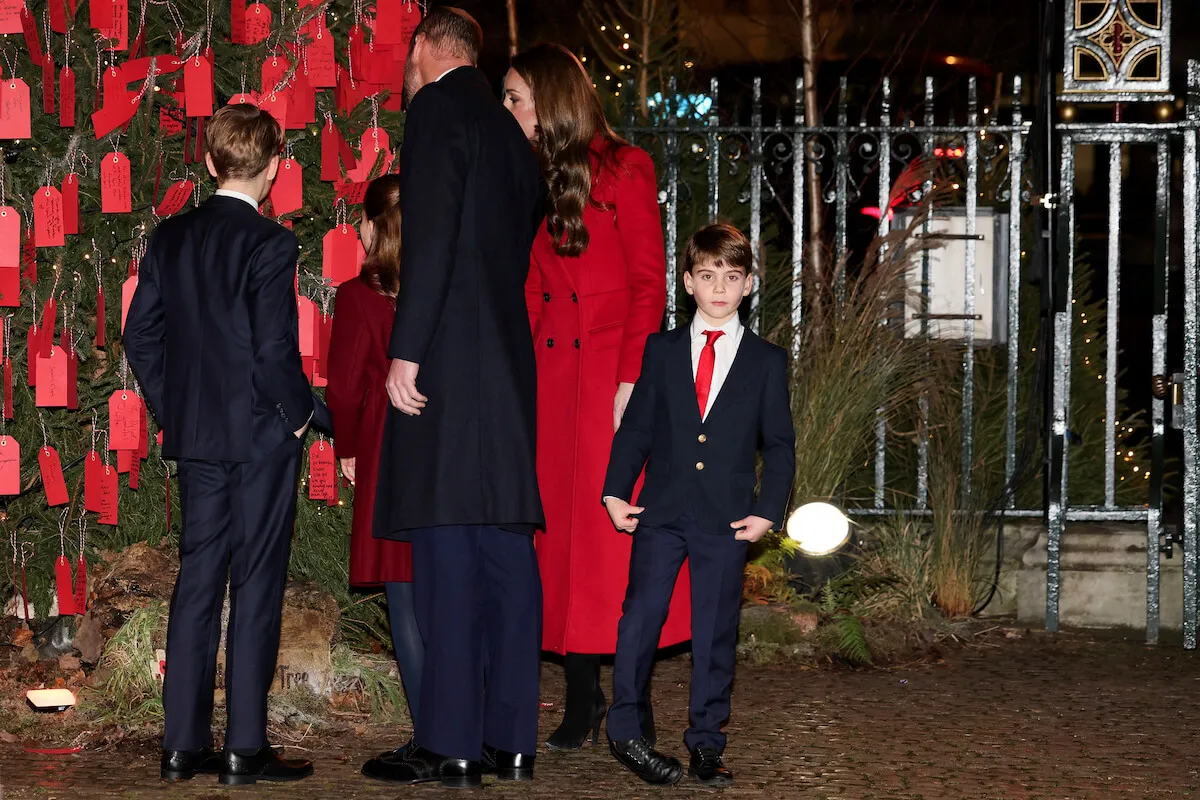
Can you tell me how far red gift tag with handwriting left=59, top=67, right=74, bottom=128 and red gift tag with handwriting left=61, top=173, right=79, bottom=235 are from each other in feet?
0.57

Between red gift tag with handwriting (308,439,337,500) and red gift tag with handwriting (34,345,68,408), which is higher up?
red gift tag with handwriting (34,345,68,408)

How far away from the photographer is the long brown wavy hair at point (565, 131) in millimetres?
4266

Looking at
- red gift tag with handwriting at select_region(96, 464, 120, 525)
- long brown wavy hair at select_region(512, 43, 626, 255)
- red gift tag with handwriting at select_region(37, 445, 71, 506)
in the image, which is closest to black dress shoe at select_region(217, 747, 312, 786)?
red gift tag with handwriting at select_region(96, 464, 120, 525)

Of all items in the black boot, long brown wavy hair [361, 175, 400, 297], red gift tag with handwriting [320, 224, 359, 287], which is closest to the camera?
long brown wavy hair [361, 175, 400, 297]

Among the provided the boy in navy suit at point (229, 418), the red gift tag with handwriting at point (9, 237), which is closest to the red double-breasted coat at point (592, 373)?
the boy in navy suit at point (229, 418)

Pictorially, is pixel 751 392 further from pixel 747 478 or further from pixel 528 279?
pixel 528 279

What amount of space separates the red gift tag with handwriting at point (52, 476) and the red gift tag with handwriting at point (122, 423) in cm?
24

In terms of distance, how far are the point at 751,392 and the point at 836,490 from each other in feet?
9.00

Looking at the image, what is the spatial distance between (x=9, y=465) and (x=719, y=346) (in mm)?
2266

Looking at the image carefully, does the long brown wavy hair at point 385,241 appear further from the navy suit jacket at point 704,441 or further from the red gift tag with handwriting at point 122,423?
the red gift tag with handwriting at point 122,423

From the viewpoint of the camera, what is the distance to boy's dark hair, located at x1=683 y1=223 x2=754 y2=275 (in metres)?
4.26

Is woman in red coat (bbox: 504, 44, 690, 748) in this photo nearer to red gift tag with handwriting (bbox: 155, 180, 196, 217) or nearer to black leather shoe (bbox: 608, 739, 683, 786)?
black leather shoe (bbox: 608, 739, 683, 786)

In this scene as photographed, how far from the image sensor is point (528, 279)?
4559 mm

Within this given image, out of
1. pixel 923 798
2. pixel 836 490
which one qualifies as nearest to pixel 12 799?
pixel 923 798
